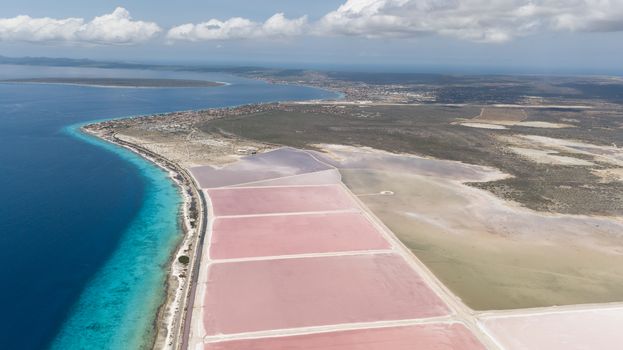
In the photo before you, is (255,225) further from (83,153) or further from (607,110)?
(607,110)

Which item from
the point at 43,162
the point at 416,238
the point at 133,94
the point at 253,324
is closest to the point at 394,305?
the point at 253,324

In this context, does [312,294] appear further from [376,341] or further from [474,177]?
[474,177]

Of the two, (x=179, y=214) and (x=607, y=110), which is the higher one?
(x=607, y=110)

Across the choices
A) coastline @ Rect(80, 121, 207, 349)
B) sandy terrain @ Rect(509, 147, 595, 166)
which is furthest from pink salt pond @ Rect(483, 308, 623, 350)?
sandy terrain @ Rect(509, 147, 595, 166)

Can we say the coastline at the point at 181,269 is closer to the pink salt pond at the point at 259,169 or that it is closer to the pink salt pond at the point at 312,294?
the pink salt pond at the point at 312,294

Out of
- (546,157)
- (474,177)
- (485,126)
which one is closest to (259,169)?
(474,177)

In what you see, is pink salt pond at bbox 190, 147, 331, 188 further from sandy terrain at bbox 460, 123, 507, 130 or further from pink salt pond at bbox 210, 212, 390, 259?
sandy terrain at bbox 460, 123, 507, 130

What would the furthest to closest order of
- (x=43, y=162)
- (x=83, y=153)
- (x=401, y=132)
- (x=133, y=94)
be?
(x=133, y=94)
(x=401, y=132)
(x=83, y=153)
(x=43, y=162)
